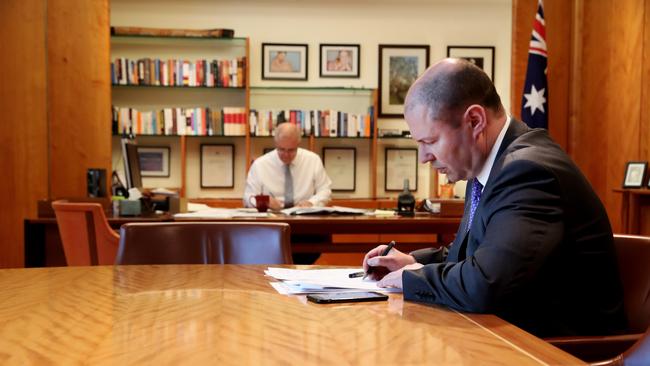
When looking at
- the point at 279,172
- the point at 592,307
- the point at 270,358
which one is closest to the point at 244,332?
the point at 270,358

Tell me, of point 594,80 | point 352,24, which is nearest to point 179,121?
point 352,24

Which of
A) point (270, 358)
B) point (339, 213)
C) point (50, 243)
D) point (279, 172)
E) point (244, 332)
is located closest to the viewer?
point (270, 358)

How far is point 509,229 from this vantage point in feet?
4.33

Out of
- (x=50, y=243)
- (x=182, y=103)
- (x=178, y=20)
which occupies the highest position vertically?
(x=178, y=20)

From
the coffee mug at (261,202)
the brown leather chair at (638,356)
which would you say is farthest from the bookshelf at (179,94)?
the brown leather chair at (638,356)

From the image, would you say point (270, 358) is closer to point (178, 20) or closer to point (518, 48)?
point (518, 48)

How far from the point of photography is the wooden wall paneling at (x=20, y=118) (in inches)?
190

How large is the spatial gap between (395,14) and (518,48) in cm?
193

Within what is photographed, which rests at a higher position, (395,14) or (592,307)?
(395,14)

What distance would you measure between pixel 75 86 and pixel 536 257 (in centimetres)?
447

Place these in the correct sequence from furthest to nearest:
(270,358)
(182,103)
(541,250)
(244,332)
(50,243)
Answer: (182,103)
(50,243)
(541,250)
(244,332)
(270,358)

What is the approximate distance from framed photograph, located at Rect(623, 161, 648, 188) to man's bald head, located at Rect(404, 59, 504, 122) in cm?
371

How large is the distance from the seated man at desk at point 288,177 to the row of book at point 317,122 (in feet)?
4.33

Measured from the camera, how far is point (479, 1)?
22.3ft
